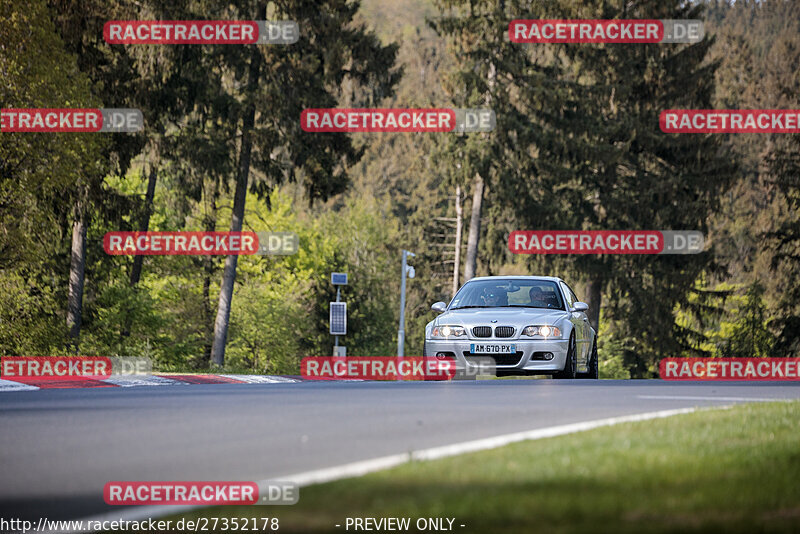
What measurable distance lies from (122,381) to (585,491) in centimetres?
1133

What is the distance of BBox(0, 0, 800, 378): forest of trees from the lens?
92.5 feet

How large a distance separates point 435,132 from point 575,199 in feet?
21.6

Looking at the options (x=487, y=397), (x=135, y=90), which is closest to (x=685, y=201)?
(x=135, y=90)

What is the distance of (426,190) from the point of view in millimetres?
91938

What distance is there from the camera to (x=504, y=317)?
17719 millimetres

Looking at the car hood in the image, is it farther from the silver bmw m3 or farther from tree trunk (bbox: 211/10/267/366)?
tree trunk (bbox: 211/10/267/366)

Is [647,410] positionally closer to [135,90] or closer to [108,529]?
[108,529]

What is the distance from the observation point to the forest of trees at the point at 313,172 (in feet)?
92.5

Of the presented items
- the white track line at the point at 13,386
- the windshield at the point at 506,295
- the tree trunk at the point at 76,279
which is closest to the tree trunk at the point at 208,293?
the tree trunk at the point at 76,279

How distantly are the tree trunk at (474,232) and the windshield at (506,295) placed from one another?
24.0 meters
